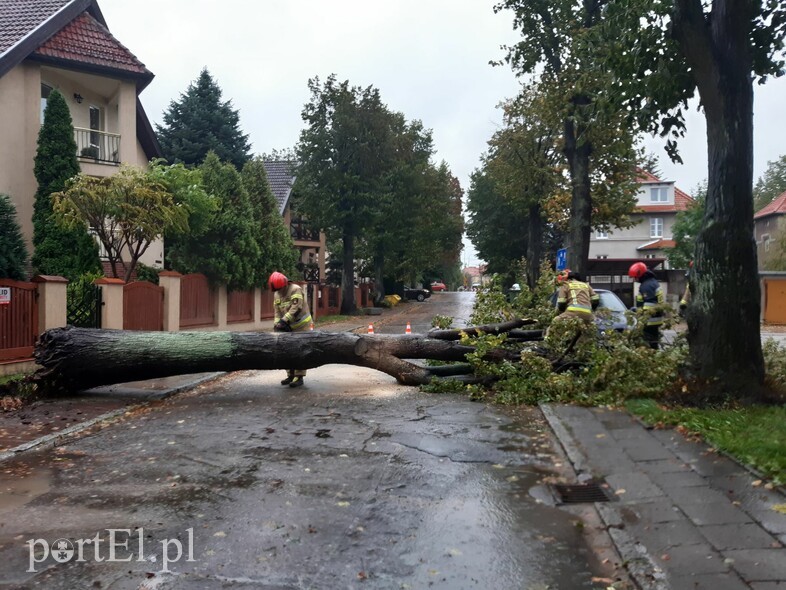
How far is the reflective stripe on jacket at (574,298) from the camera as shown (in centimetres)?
973

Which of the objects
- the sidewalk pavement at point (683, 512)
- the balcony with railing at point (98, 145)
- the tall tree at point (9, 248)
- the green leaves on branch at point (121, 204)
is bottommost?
the sidewalk pavement at point (683, 512)

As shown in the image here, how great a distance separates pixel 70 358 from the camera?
347 inches

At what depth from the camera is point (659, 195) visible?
58.6m

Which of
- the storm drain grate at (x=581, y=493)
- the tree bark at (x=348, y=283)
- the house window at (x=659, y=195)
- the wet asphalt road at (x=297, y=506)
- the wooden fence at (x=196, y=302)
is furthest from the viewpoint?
the house window at (x=659, y=195)

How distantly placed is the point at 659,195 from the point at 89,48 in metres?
50.7

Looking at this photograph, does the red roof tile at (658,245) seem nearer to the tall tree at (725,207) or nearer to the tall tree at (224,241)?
the tall tree at (224,241)

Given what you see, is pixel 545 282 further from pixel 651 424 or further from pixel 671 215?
pixel 671 215

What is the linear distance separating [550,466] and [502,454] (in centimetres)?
52

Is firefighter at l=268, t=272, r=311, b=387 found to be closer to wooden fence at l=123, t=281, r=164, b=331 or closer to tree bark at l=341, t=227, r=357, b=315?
wooden fence at l=123, t=281, r=164, b=331

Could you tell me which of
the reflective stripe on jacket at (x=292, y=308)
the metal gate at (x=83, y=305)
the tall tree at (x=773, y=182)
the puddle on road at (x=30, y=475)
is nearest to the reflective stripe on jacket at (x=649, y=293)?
the reflective stripe on jacket at (x=292, y=308)

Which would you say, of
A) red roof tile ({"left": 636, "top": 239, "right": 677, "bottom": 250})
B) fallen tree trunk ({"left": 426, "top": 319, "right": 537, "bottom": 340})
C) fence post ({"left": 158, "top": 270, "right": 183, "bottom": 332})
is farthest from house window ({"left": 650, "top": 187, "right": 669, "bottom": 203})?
fallen tree trunk ({"left": 426, "top": 319, "right": 537, "bottom": 340})

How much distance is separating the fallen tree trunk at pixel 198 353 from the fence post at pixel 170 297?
7.06 m

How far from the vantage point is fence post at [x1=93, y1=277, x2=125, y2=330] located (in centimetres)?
1307

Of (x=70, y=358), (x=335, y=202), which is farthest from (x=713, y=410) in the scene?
(x=335, y=202)
